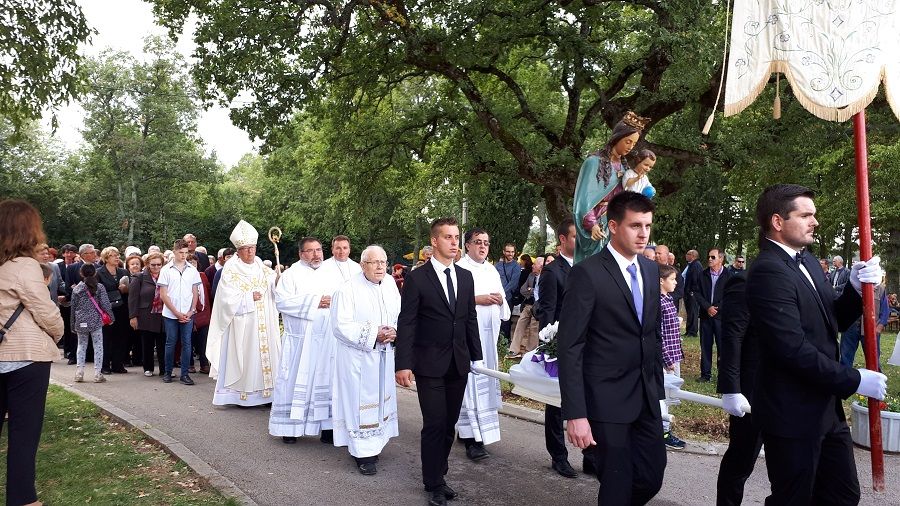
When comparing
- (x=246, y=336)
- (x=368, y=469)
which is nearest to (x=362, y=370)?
(x=368, y=469)

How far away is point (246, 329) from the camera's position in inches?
398

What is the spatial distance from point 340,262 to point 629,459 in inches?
205

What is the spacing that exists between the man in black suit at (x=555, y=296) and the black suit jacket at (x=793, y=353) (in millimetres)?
2920

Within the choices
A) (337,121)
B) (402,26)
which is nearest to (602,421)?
(402,26)

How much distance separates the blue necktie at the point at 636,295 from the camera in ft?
13.6

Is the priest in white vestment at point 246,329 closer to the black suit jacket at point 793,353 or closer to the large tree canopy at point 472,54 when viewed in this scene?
the large tree canopy at point 472,54

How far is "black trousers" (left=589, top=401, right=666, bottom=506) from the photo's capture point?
401 cm

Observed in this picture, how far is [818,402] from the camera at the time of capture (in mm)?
3756

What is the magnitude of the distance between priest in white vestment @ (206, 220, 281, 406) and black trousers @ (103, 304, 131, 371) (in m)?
3.73

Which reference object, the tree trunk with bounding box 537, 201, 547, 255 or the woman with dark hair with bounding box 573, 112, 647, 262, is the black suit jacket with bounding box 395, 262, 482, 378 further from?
the tree trunk with bounding box 537, 201, 547, 255

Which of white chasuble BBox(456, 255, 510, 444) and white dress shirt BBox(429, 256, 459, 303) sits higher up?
white dress shirt BBox(429, 256, 459, 303)

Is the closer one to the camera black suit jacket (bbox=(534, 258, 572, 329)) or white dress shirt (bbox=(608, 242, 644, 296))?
white dress shirt (bbox=(608, 242, 644, 296))

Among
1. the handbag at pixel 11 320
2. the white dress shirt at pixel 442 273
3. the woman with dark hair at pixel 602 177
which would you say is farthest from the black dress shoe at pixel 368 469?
the handbag at pixel 11 320

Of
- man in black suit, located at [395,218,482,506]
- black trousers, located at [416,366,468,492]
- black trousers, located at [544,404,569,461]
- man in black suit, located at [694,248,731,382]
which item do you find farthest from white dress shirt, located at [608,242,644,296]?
man in black suit, located at [694,248,731,382]
